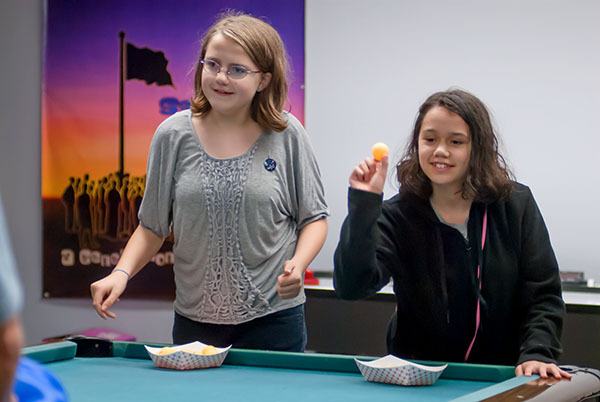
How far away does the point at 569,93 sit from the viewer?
4121 millimetres

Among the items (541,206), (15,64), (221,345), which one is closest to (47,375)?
(221,345)

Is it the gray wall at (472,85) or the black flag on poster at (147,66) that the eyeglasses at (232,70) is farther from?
the black flag on poster at (147,66)

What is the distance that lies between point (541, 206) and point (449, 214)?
69.5 inches

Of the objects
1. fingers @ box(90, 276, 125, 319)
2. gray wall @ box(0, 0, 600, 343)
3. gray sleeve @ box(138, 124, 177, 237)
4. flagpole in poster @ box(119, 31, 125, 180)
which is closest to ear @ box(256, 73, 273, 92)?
gray sleeve @ box(138, 124, 177, 237)

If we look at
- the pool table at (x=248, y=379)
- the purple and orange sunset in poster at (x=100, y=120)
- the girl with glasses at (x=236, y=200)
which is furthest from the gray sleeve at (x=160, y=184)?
the purple and orange sunset in poster at (x=100, y=120)

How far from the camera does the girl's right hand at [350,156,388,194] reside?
2287mm

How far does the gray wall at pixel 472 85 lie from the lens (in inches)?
162

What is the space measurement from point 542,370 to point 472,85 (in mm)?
2273

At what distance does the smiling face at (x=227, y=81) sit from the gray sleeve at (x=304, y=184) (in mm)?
152

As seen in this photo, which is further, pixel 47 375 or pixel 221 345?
pixel 221 345

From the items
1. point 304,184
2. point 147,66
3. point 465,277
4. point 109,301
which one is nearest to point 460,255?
point 465,277

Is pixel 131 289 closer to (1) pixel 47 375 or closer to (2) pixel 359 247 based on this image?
(2) pixel 359 247

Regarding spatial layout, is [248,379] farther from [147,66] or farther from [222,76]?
[147,66]

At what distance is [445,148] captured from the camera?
245cm
